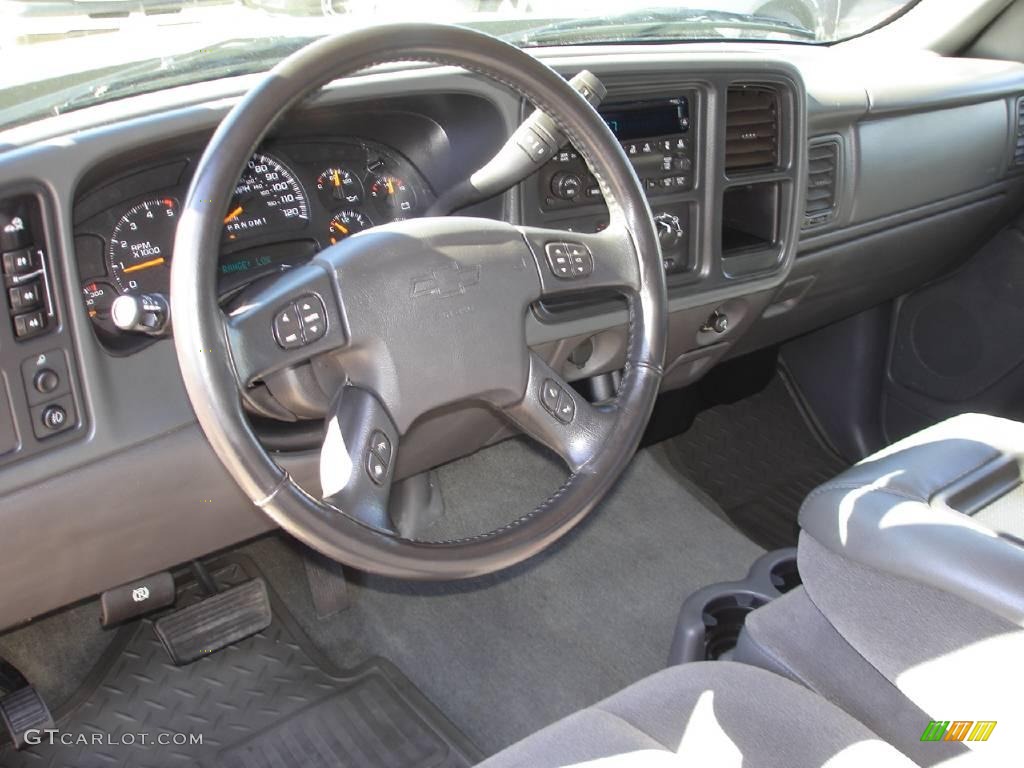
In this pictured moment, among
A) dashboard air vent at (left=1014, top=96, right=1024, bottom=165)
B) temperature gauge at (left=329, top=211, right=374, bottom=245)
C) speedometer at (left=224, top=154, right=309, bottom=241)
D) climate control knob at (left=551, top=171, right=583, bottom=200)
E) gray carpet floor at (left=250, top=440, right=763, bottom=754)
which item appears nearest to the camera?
speedometer at (left=224, top=154, right=309, bottom=241)

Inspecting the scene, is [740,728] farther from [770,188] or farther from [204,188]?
[770,188]

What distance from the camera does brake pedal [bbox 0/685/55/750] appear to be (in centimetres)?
176

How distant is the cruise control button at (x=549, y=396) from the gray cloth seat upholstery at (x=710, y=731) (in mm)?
362

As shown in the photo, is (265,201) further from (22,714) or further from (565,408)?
(22,714)

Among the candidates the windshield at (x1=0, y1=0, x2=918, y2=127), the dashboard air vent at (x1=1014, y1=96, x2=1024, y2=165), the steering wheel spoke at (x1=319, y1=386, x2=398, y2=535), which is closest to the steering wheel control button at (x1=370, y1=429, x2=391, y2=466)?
the steering wheel spoke at (x1=319, y1=386, x2=398, y2=535)

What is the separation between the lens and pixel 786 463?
2.75 m

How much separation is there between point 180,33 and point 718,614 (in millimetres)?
1288

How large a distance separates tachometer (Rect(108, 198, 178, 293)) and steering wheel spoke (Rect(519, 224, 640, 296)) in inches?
18.8

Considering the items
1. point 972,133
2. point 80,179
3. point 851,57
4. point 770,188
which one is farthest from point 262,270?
point 972,133

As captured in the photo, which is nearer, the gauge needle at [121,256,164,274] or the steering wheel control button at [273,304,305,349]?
the steering wheel control button at [273,304,305,349]

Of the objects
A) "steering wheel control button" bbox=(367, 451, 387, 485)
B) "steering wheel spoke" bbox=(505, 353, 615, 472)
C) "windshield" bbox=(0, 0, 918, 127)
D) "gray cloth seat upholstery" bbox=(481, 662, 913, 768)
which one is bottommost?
"gray cloth seat upholstery" bbox=(481, 662, 913, 768)

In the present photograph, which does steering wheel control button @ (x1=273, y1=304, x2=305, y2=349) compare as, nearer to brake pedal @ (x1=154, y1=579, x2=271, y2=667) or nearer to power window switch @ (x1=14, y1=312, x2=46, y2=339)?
power window switch @ (x1=14, y1=312, x2=46, y2=339)

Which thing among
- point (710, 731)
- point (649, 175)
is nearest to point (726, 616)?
point (710, 731)

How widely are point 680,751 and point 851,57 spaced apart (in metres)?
1.80
